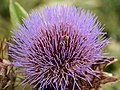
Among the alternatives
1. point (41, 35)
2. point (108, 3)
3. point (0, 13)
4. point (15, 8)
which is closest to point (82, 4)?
point (108, 3)

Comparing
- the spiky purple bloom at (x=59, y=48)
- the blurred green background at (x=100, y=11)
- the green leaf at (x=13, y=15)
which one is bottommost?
the spiky purple bloom at (x=59, y=48)

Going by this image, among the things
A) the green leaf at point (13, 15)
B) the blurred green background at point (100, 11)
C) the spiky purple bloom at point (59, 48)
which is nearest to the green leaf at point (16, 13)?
the green leaf at point (13, 15)

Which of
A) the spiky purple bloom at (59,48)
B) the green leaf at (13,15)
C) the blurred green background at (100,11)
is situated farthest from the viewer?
the blurred green background at (100,11)

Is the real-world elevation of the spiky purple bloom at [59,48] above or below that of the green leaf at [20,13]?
below

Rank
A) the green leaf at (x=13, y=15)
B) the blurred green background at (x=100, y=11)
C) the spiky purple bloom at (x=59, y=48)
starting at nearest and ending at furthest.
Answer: the spiky purple bloom at (x=59, y=48)
the green leaf at (x=13, y=15)
the blurred green background at (x=100, y=11)

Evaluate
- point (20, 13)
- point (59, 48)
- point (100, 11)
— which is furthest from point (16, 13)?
point (100, 11)

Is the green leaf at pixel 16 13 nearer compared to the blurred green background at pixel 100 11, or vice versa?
the green leaf at pixel 16 13

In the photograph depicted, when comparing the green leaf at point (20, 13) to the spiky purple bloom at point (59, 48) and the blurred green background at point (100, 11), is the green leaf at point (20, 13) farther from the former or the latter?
the blurred green background at point (100, 11)

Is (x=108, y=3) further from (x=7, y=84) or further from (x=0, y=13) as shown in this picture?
(x=7, y=84)

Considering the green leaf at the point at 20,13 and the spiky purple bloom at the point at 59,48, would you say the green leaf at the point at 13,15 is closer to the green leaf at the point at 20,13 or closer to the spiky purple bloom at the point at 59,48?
the green leaf at the point at 20,13
